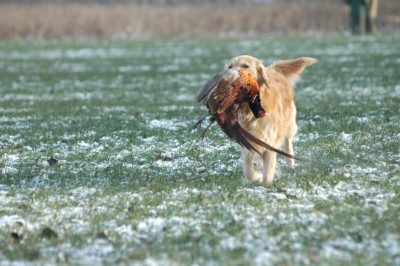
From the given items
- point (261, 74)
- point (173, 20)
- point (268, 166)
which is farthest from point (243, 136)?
point (173, 20)

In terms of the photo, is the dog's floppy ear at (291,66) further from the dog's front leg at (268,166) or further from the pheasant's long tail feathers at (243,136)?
the pheasant's long tail feathers at (243,136)

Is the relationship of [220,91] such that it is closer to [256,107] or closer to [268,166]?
[256,107]

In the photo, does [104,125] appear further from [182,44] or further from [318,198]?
[182,44]

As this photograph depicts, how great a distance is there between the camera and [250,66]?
286 inches

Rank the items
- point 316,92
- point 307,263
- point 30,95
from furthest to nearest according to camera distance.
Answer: point 30,95 → point 316,92 → point 307,263

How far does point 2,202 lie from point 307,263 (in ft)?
10.3

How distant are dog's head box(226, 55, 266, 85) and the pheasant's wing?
0.16m

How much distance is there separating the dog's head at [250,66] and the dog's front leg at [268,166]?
27.4 inches

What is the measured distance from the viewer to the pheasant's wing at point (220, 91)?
704cm

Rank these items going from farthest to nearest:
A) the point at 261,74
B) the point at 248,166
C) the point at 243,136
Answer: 1. the point at 248,166
2. the point at 261,74
3. the point at 243,136

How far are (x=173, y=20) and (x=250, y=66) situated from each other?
29138 millimetres

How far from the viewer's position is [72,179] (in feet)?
25.5

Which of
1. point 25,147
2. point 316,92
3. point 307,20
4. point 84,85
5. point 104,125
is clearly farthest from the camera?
point 307,20

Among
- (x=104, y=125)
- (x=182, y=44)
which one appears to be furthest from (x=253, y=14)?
(x=104, y=125)
